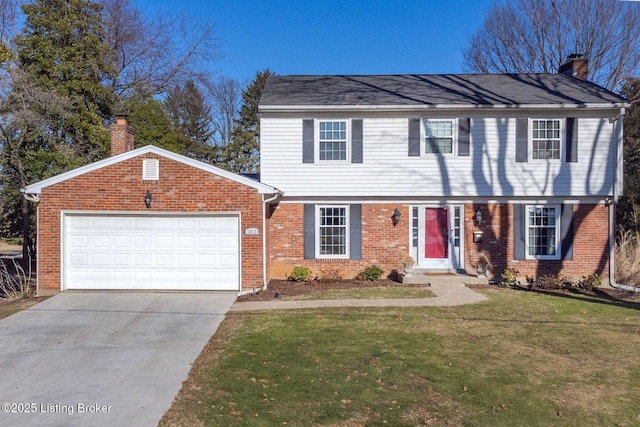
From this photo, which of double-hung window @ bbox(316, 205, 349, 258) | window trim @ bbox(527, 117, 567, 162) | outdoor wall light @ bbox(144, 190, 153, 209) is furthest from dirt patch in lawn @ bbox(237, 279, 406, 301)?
window trim @ bbox(527, 117, 567, 162)

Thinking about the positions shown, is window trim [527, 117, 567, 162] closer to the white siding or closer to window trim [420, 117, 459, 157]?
the white siding

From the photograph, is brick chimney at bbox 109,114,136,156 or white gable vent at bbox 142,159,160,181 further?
brick chimney at bbox 109,114,136,156

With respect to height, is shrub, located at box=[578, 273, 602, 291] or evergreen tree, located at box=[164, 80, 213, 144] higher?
evergreen tree, located at box=[164, 80, 213, 144]

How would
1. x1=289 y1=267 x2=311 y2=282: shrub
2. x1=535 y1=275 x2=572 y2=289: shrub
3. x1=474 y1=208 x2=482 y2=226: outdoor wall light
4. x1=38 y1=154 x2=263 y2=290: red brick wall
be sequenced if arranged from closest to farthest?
x1=38 y1=154 x2=263 y2=290: red brick wall < x1=535 y1=275 x2=572 y2=289: shrub < x1=289 y1=267 x2=311 y2=282: shrub < x1=474 y1=208 x2=482 y2=226: outdoor wall light

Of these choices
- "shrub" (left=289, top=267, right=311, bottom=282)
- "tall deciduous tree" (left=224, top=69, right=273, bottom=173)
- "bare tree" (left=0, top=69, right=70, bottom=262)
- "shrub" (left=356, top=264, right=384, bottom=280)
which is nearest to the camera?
"shrub" (left=289, top=267, right=311, bottom=282)

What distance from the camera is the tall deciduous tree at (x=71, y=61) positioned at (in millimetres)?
17969

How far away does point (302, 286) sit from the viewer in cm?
1293

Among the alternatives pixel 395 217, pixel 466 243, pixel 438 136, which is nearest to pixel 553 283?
pixel 466 243

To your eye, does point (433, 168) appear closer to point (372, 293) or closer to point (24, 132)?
point (372, 293)

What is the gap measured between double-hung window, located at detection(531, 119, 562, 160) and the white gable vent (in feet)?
36.0

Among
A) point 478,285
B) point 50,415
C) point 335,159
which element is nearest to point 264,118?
point 335,159

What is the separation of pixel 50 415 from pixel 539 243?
13361mm

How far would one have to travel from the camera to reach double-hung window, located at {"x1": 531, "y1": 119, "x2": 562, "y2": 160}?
13.8 metres

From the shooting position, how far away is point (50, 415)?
201 inches
